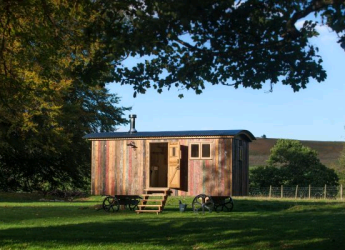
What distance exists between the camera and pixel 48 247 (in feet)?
40.3

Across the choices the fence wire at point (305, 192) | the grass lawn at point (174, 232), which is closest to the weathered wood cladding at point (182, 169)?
the grass lawn at point (174, 232)

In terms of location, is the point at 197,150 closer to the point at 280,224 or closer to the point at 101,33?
the point at 280,224

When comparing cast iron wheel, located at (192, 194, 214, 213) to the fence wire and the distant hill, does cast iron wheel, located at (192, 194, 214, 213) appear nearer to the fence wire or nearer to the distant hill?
the fence wire

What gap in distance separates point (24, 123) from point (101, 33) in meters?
19.4

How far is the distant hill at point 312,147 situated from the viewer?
5069 centimetres

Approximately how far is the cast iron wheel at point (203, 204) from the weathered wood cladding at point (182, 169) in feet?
1.29

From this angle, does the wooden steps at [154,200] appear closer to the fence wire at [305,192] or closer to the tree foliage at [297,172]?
the fence wire at [305,192]

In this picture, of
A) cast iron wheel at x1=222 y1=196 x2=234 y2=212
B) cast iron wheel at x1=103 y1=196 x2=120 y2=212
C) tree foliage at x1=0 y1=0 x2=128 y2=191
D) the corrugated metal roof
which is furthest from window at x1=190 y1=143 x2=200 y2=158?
tree foliage at x1=0 y1=0 x2=128 y2=191

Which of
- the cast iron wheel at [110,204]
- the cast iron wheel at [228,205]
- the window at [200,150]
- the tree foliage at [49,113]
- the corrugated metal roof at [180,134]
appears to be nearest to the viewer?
the tree foliage at [49,113]

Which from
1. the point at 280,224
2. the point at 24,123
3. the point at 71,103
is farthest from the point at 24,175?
the point at 280,224

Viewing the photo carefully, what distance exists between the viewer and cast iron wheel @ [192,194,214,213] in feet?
73.9

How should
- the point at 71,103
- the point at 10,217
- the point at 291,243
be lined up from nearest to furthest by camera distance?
the point at 291,243 → the point at 10,217 → the point at 71,103

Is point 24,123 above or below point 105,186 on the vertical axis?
above

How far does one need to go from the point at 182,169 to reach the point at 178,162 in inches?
16.1
